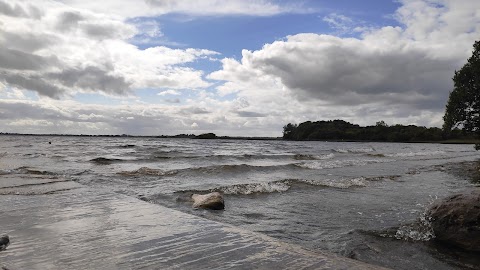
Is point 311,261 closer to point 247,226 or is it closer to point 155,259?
point 155,259

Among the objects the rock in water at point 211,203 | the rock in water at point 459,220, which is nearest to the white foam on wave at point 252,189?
the rock in water at point 211,203

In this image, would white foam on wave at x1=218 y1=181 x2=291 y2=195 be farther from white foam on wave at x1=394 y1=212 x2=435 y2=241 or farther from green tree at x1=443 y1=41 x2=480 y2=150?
green tree at x1=443 y1=41 x2=480 y2=150

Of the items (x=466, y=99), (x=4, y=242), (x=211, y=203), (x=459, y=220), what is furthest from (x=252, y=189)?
(x=466, y=99)

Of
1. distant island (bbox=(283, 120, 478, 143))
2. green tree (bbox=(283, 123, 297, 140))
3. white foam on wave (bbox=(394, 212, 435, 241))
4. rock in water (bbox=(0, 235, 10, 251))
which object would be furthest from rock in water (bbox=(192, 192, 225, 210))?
green tree (bbox=(283, 123, 297, 140))

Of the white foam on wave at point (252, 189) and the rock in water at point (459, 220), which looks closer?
the rock in water at point (459, 220)

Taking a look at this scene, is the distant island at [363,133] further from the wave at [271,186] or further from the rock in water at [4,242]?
the rock in water at [4,242]

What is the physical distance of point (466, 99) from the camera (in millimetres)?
24734

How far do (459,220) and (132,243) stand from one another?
5.57 meters

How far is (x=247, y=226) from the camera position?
7332 millimetres

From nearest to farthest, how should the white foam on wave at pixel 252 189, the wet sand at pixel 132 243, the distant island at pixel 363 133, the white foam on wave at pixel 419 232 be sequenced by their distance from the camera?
the wet sand at pixel 132 243
the white foam on wave at pixel 419 232
the white foam on wave at pixel 252 189
the distant island at pixel 363 133

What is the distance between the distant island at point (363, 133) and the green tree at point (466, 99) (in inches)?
4108

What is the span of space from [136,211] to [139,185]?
22.6ft

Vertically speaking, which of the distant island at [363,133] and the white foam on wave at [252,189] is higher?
the distant island at [363,133]

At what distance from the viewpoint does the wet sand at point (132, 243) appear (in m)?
3.72
